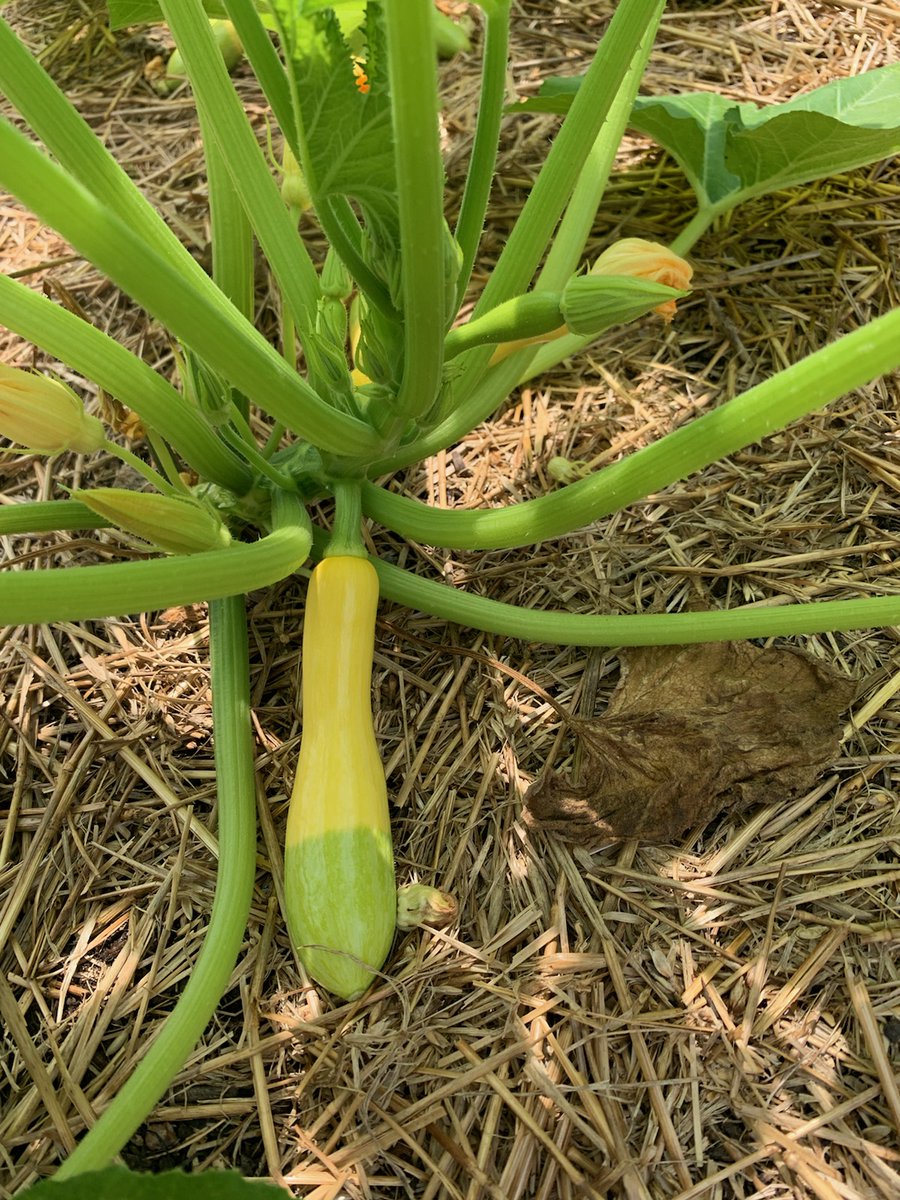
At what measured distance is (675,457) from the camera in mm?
1120

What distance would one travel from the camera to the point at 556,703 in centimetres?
136

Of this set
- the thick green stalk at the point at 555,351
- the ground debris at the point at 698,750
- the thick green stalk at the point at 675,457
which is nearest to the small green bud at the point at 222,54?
the thick green stalk at the point at 555,351

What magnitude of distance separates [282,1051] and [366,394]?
2.66 feet

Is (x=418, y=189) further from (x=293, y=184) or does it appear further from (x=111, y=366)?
(x=293, y=184)

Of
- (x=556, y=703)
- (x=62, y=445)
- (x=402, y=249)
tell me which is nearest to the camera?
(x=402, y=249)

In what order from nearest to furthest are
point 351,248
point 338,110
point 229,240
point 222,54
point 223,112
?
1. point 338,110
2. point 351,248
3. point 223,112
4. point 229,240
5. point 222,54

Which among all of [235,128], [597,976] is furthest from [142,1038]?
[235,128]

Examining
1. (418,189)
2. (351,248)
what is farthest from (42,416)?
(418,189)

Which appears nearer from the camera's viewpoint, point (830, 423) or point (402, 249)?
point (402, 249)

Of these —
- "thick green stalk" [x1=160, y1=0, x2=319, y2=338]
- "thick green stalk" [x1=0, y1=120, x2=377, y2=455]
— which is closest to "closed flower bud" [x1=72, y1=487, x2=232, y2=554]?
"thick green stalk" [x1=0, y1=120, x2=377, y2=455]

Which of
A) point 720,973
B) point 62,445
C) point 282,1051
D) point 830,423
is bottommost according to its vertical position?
point 720,973

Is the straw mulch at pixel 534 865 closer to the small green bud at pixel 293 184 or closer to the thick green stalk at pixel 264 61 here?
the small green bud at pixel 293 184

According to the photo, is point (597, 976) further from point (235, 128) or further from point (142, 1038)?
point (235, 128)

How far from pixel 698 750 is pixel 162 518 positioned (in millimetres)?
746
